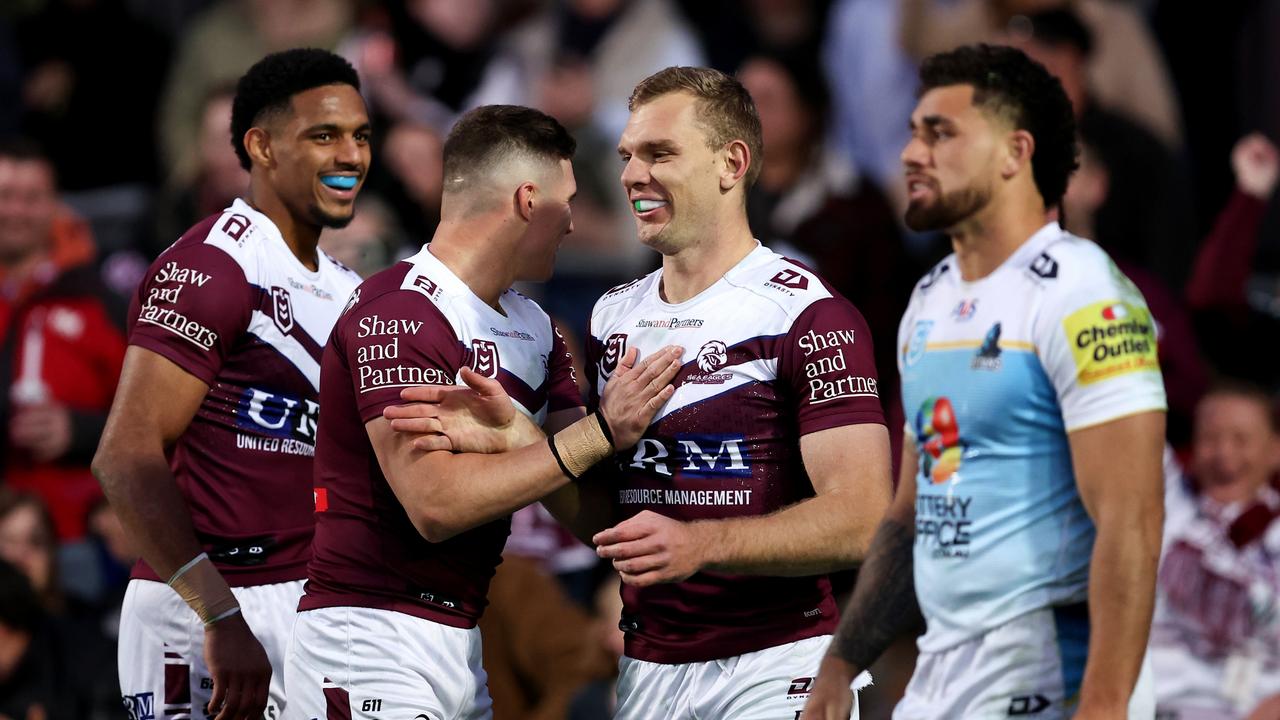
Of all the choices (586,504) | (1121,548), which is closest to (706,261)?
(586,504)

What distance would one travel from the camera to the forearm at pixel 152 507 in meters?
5.52

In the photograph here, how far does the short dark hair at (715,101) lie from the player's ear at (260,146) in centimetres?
146

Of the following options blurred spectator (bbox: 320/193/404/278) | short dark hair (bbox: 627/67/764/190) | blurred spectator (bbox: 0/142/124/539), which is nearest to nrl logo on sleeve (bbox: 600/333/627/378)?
short dark hair (bbox: 627/67/764/190)

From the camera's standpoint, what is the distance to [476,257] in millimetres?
5391

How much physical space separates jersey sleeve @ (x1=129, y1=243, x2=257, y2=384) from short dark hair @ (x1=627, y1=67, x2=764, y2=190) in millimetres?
1497

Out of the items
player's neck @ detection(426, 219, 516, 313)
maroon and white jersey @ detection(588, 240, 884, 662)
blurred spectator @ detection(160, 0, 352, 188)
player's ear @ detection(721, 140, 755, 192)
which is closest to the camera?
maroon and white jersey @ detection(588, 240, 884, 662)

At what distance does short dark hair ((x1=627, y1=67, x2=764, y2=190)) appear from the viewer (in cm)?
524

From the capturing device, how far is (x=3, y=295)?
37.0 feet

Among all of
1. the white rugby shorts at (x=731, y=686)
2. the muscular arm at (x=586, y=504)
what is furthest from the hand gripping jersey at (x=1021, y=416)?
the muscular arm at (x=586, y=504)

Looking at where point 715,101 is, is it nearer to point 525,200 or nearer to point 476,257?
point 525,200

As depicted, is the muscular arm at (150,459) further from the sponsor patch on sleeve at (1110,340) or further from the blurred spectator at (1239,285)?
the blurred spectator at (1239,285)

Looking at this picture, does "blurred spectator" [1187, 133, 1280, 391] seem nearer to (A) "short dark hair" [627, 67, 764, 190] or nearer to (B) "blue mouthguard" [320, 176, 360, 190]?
(A) "short dark hair" [627, 67, 764, 190]

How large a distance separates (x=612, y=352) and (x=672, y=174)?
1.89 ft

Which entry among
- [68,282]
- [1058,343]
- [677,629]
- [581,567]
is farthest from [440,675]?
[68,282]
